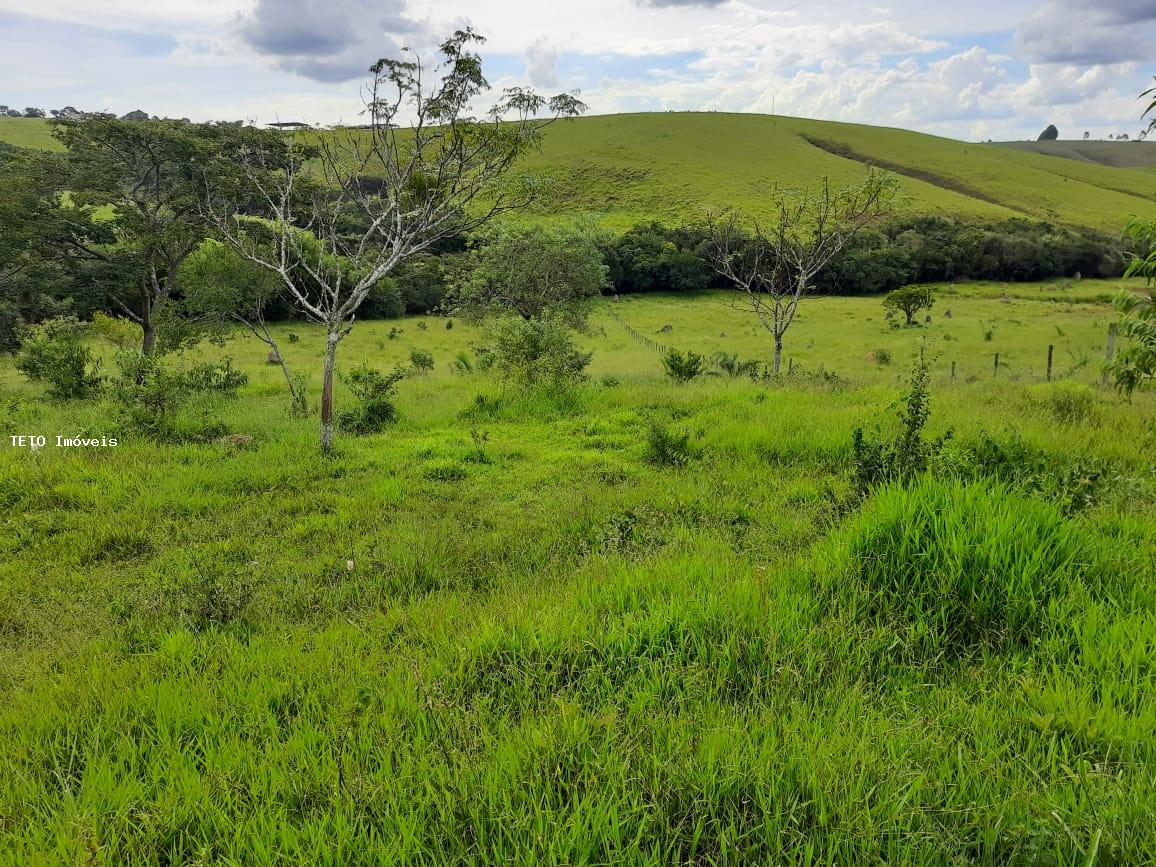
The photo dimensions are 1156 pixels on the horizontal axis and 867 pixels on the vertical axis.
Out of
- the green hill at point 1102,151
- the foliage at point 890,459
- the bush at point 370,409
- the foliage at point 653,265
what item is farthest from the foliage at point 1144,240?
the green hill at point 1102,151

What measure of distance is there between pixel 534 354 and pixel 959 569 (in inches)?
478

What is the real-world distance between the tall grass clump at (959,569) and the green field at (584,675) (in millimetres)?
24

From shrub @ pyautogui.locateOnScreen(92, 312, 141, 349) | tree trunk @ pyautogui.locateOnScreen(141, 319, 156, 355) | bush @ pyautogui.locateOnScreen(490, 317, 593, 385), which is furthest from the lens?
tree trunk @ pyautogui.locateOnScreen(141, 319, 156, 355)

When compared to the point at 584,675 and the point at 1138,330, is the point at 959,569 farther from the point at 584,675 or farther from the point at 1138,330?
the point at 1138,330

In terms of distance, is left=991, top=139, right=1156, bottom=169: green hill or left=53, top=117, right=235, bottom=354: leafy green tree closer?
left=53, top=117, right=235, bottom=354: leafy green tree

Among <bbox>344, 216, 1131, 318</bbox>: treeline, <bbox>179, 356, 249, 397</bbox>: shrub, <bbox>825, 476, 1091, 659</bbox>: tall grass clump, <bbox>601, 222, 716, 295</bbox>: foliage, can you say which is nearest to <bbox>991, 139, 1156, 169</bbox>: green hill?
<bbox>344, 216, 1131, 318</bbox>: treeline

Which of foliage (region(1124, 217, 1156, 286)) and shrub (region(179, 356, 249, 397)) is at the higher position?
foliage (region(1124, 217, 1156, 286))

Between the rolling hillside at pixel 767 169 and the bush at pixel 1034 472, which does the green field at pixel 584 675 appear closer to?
the bush at pixel 1034 472

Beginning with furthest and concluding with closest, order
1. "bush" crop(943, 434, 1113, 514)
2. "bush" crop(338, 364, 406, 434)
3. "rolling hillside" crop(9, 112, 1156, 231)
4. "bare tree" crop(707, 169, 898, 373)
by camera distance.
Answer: "rolling hillside" crop(9, 112, 1156, 231), "bare tree" crop(707, 169, 898, 373), "bush" crop(338, 364, 406, 434), "bush" crop(943, 434, 1113, 514)

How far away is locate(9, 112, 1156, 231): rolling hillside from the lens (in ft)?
272

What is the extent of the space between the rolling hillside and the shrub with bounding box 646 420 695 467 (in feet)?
213

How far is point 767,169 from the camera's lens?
97750mm

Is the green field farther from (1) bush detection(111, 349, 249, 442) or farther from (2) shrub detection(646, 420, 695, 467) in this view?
(1) bush detection(111, 349, 249, 442)

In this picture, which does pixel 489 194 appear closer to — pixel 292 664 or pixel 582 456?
pixel 582 456
